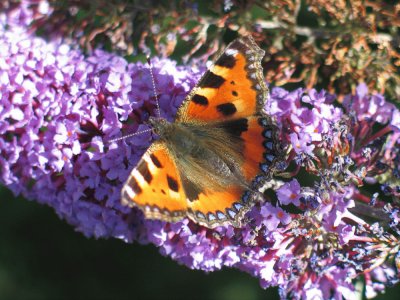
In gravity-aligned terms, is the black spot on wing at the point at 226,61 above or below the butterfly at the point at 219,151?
above

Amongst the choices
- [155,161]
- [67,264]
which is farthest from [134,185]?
[67,264]

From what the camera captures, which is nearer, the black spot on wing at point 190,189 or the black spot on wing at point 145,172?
the black spot on wing at point 145,172

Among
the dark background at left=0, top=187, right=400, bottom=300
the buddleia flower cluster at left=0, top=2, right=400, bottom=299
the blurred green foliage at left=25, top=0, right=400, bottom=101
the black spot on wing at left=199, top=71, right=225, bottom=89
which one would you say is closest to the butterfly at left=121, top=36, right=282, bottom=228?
the black spot on wing at left=199, top=71, right=225, bottom=89

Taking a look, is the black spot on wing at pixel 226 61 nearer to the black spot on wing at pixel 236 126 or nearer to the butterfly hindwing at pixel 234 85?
the butterfly hindwing at pixel 234 85

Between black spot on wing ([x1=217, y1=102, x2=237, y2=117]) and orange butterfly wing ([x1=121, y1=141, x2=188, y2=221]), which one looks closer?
orange butterfly wing ([x1=121, y1=141, x2=188, y2=221])

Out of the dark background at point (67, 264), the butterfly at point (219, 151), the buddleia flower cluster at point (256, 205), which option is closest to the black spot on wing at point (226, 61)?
the butterfly at point (219, 151)

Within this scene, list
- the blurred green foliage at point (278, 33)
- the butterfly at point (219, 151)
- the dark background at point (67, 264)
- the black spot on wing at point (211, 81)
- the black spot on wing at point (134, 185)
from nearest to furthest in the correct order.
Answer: the black spot on wing at point (134, 185)
the butterfly at point (219, 151)
the black spot on wing at point (211, 81)
the blurred green foliage at point (278, 33)
the dark background at point (67, 264)

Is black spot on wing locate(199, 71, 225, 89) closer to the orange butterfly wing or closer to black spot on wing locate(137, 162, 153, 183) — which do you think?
the orange butterfly wing

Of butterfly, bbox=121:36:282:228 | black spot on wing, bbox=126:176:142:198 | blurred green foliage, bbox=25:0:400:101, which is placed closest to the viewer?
black spot on wing, bbox=126:176:142:198
